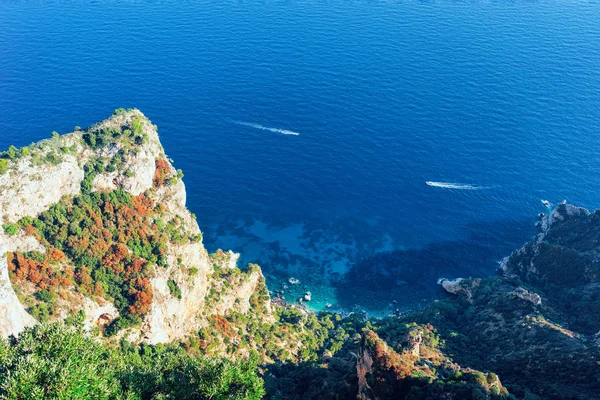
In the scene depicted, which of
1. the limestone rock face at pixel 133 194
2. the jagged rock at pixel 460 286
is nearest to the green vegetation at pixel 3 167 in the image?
the limestone rock face at pixel 133 194

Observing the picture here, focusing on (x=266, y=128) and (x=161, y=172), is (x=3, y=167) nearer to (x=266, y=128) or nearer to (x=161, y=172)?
(x=161, y=172)

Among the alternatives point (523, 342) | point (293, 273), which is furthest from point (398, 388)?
point (293, 273)

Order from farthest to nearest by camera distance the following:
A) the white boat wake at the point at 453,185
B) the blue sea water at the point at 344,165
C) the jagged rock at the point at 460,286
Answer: the white boat wake at the point at 453,185 → the blue sea water at the point at 344,165 → the jagged rock at the point at 460,286

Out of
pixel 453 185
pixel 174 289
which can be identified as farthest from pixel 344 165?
pixel 174 289

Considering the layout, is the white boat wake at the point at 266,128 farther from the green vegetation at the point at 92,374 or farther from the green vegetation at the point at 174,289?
the green vegetation at the point at 92,374

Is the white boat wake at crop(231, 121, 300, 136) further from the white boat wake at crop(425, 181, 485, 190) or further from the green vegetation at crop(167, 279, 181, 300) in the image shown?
the green vegetation at crop(167, 279, 181, 300)

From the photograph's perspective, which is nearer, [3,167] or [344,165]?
[3,167]
